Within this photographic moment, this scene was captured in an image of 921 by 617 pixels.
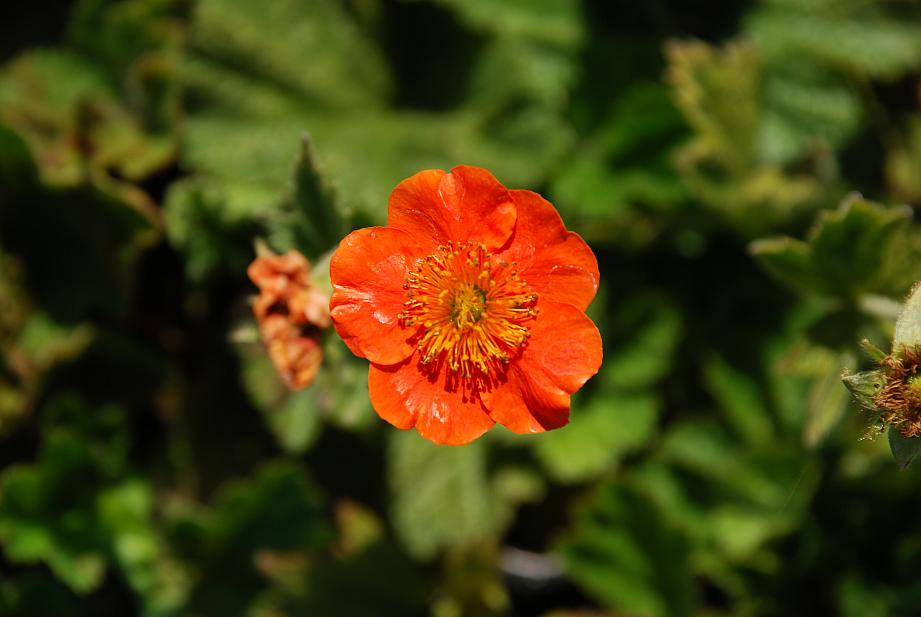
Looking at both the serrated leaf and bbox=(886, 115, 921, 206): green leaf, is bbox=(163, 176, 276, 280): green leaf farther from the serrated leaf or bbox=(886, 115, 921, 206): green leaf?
bbox=(886, 115, 921, 206): green leaf

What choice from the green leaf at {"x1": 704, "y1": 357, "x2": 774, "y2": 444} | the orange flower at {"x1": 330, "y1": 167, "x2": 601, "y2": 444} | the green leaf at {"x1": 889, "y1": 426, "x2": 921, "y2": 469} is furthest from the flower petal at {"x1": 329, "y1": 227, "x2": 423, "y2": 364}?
the green leaf at {"x1": 704, "y1": 357, "x2": 774, "y2": 444}

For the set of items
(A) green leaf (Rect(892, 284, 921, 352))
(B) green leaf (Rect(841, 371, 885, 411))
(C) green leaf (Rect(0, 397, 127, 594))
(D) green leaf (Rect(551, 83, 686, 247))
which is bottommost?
(C) green leaf (Rect(0, 397, 127, 594))

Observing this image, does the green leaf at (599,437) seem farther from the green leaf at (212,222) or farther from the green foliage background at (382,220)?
the green leaf at (212,222)

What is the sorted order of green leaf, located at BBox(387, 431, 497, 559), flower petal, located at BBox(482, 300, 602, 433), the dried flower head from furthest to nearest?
green leaf, located at BBox(387, 431, 497, 559), flower petal, located at BBox(482, 300, 602, 433), the dried flower head

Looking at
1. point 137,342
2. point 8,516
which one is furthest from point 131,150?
point 8,516

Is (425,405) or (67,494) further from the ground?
(425,405)

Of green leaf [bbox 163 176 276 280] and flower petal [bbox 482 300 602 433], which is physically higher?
flower petal [bbox 482 300 602 433]

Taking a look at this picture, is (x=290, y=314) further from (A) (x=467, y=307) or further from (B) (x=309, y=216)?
(A) (x=467, y=307)

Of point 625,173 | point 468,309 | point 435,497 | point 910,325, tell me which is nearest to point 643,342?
point 625,173
